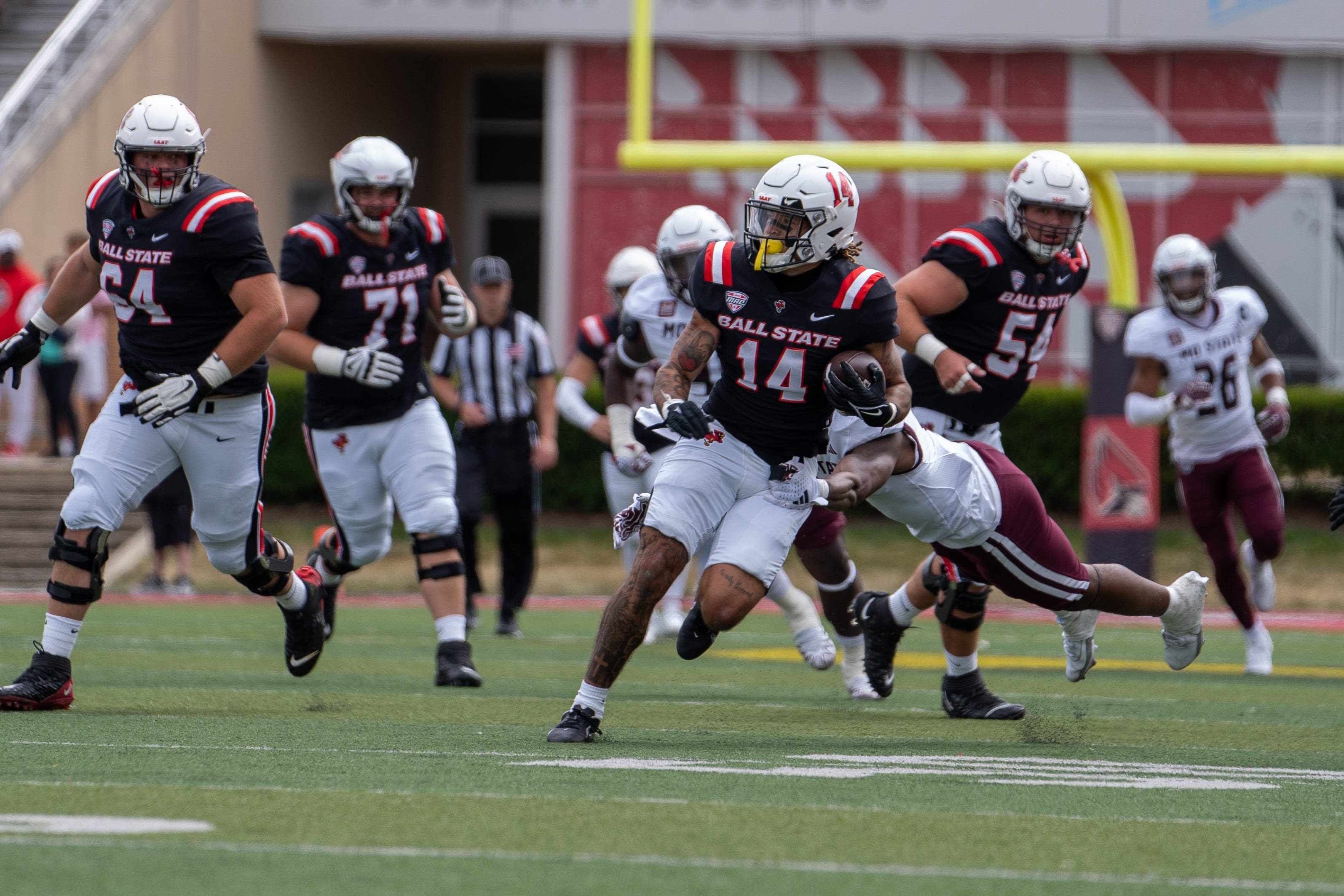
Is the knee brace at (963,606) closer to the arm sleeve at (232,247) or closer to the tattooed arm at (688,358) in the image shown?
the tattooed arm at (688,358)

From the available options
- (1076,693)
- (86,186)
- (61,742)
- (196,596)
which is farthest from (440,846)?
(86,186)

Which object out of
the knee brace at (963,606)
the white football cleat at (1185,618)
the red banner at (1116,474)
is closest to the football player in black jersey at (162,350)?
the knee brace at (963,606)

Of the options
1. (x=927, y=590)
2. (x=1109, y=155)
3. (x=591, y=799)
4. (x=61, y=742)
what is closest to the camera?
(x=591, y=799)

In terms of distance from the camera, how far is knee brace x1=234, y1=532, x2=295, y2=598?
6.70m

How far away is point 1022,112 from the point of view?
62.5 ft

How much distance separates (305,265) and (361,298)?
0.75ft

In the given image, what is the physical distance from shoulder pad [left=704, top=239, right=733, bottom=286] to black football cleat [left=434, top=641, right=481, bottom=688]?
84.7 inches

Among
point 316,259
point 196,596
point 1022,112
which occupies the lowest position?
point 196,596

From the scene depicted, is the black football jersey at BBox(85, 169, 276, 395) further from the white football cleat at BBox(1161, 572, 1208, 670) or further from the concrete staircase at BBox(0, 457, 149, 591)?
the concrete staircase at BBox(0, 457, 149, 591)

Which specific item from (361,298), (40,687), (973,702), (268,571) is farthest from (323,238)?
(973,702)

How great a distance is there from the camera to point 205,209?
6.21 metres

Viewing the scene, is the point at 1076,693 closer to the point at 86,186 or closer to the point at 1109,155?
the point at 1109,155

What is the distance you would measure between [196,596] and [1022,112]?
966 cm

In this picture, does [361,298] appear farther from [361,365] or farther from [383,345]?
[361,365]
